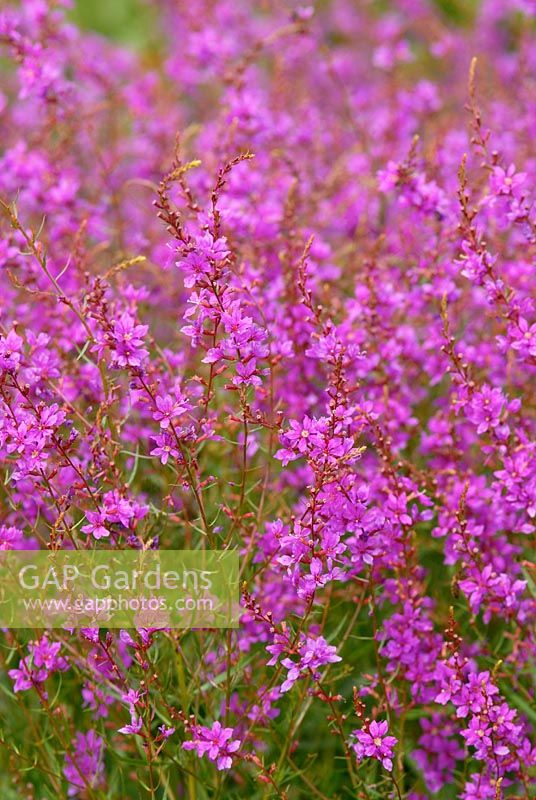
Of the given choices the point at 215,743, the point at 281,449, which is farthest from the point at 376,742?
the point at 281,449

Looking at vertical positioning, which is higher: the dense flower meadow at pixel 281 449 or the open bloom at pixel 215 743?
the dense flower meadow at pixel 281 449

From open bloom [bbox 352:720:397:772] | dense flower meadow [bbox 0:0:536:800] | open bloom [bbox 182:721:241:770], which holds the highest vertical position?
dense flower meadow [bbox 0:0:536:800]

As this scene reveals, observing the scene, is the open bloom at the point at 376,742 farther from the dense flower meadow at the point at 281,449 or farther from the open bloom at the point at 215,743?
the open bloom at the point at 215,743

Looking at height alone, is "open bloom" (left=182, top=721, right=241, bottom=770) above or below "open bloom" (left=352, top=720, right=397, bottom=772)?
above

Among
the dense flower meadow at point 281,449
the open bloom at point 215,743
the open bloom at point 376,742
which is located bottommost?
the open bloom at point 376,742

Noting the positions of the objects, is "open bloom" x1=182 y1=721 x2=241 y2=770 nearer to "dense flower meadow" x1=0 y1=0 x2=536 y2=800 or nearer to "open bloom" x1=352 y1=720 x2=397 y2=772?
"dense flower meadow" x1=0 y1=0 x2=536 y2=800

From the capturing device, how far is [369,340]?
2.53 meters

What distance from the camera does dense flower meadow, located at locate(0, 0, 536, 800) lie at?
187 centimetres

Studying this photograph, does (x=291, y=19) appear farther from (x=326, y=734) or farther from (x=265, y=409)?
(x=326, y=734)

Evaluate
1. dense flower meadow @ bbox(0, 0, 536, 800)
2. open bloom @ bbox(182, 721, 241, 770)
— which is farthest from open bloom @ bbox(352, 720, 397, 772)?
open bloom @ bbox(182, 721, 241, 770)

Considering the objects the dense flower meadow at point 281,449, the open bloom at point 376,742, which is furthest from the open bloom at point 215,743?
the open bloom at point 376,742

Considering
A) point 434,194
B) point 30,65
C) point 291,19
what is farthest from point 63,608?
point 291,19

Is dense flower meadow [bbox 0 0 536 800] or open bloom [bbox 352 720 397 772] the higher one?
dense flower meadow [bbox 0 0 536 800]

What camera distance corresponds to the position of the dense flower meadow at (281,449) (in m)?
1.87
